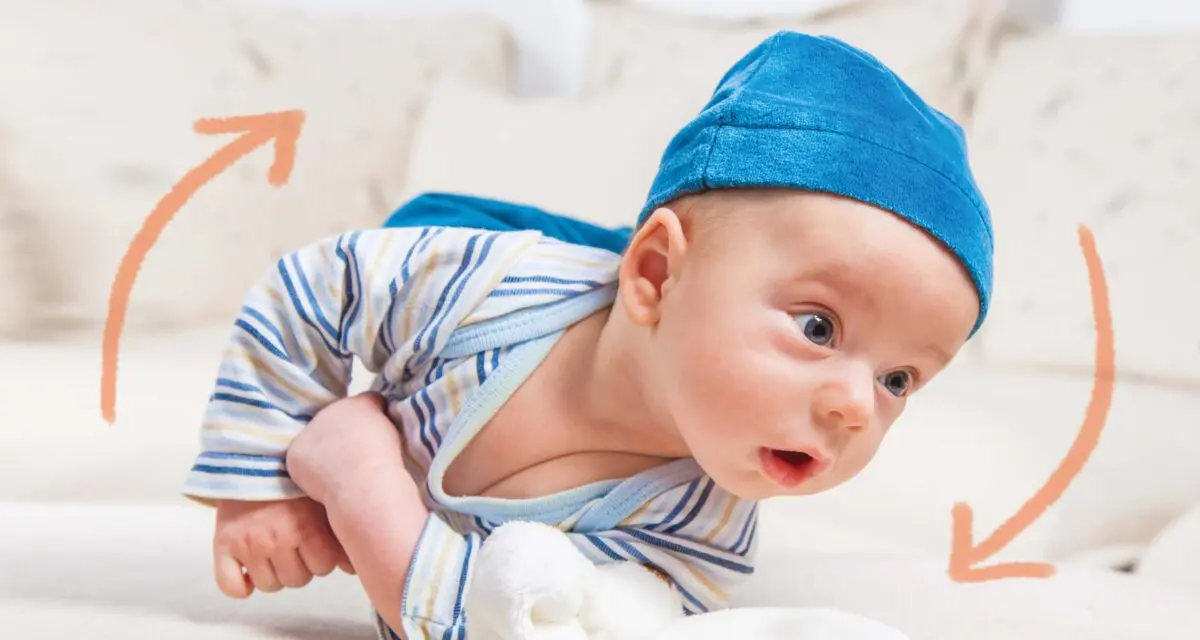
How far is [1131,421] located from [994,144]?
351 millimetres

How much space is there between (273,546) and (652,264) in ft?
0.88

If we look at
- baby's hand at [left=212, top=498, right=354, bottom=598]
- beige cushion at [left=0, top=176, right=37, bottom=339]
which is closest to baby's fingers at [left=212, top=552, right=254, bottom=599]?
baby's hand at [left=212, top=498, right=354, bottom=598]

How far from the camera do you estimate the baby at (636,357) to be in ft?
1.66

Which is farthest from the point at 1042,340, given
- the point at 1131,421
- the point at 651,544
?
the point at 651,544

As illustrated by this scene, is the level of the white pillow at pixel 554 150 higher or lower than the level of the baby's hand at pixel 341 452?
higher

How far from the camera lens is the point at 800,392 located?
50cm

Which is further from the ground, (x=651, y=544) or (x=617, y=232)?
(x=617, y=232)

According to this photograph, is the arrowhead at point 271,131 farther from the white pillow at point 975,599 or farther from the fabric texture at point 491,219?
the white pillow at point 975,599

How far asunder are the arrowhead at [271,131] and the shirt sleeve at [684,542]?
797 mm

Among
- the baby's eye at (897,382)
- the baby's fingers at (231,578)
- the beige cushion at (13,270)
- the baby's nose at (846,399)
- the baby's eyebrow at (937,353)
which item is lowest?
the beige cushion at (13,270)

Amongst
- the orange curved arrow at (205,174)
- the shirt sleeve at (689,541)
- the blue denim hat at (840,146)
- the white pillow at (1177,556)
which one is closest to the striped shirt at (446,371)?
the shirt sleeve at (689,541)

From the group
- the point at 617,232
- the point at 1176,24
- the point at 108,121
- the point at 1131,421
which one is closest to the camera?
the point at 617,232

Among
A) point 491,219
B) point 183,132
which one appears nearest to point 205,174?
point 183,132

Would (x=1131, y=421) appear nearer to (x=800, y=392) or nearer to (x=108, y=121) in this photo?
(x=800, y=392)
